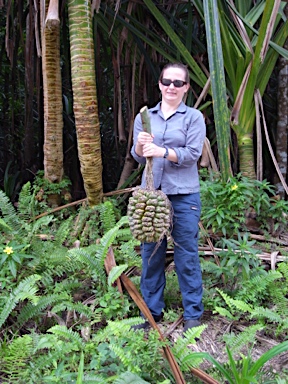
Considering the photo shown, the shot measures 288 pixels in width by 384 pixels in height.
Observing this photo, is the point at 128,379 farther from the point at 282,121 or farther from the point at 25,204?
the point at 282,121

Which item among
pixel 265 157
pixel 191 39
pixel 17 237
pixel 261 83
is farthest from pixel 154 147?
pixel 265 157

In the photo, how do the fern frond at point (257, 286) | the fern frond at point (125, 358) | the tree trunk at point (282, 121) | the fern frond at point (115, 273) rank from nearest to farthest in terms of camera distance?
the fern frond at point (125, 358)
the fern frond at point (115, 273)
the fern frond at point (257, 286)
the tree trunk at point (282, 121)

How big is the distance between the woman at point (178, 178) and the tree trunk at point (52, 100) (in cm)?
134

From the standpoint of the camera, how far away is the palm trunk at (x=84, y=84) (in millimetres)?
2717

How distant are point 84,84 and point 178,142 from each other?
3.51 ft

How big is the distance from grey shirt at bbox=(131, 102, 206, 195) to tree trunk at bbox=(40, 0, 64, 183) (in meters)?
→ 1.35

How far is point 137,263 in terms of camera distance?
8.45 feet

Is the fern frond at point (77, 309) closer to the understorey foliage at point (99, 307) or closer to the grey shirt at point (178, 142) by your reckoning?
the understorey foliage at point (99, 307)

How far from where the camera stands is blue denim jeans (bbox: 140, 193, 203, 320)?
2049 millimetres

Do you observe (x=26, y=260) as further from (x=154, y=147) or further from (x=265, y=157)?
(x=265, y=157)

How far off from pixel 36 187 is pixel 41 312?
1261 mm

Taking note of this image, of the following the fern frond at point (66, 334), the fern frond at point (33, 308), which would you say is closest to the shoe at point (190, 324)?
the fern frond at point (66, 334)

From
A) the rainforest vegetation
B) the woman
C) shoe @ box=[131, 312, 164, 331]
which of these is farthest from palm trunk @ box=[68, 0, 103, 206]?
shoe @ box=[131, 312, 164, 331]

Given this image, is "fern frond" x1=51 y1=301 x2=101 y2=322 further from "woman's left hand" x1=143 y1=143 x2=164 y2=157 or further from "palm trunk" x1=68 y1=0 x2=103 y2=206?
"palm trunk" x1=68 y1=0 x2=103 y2=206
